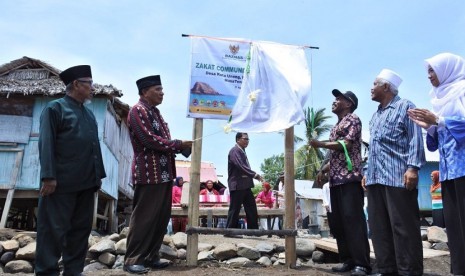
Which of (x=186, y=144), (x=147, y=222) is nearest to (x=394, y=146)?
(x=186, y=144)

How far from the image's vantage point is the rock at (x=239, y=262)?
5275mm

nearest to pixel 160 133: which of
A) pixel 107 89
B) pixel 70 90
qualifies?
pixel 70 90

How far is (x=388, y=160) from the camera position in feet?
13.8

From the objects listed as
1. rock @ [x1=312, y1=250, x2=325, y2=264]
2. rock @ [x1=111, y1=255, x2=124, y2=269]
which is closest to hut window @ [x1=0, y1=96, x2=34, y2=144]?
rock @ [x1=111, y1=255, x2=124, y2=269]

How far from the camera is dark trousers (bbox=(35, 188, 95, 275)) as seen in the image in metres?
3.79

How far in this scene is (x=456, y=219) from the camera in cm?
340

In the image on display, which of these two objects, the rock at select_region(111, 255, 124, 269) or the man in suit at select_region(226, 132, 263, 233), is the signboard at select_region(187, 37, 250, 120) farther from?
the man in suit at select_region(226, 132, 263, 233)

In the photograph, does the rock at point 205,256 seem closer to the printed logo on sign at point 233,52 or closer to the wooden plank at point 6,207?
the printed logo on sign at point 233,52

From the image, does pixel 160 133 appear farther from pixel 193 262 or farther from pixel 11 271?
pixel 11 271

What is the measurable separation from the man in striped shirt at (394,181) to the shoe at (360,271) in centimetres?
27

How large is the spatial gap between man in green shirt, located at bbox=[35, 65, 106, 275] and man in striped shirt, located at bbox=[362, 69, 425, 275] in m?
2.71

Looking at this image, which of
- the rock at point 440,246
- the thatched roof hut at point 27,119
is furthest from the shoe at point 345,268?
the thatched roof hut at point 27,119

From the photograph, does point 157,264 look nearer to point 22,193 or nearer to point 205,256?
point 205,256

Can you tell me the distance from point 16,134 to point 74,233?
27.4 feet
